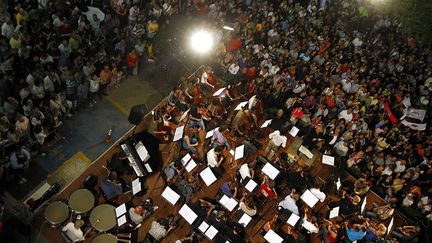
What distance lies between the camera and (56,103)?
45.8 ft

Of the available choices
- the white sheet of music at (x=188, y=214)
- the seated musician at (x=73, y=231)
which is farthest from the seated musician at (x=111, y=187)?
the white sheet of music at (x=188, y=214)

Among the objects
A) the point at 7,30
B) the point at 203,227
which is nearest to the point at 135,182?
the point at 203,227

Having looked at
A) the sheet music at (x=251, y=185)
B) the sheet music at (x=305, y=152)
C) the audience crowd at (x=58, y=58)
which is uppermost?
the audience crowd at (x=58, y=58)

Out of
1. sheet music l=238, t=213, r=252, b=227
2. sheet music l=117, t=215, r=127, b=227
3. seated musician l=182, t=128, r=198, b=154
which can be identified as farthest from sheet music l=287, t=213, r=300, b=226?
sheet music l=117, t=215, r=127, b=227

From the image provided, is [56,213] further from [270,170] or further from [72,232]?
[270,170]

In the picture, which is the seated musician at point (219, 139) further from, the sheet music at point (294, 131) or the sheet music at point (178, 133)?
the sheet music at point (294, 131)

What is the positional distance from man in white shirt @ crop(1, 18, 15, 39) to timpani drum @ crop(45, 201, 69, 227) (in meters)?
6.75

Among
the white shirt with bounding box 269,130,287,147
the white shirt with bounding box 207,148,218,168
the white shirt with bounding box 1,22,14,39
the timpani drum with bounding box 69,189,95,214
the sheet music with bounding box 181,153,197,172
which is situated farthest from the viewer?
the white shirt with bounding box 269,130,287,147

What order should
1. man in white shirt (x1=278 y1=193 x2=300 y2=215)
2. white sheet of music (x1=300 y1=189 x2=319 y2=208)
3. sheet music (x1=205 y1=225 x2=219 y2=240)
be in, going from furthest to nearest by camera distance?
white sheet of music (x1=300 y1=189 x2=319 y2=208), man in white shirt (x1=278 y1=193 x2=300 y2=215), sheet music (x1=205 y1=225 x2=219 y2=240)

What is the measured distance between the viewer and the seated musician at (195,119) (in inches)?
621

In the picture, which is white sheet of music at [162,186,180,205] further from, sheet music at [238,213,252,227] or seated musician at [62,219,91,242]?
seated musician at [62,219,91,242]

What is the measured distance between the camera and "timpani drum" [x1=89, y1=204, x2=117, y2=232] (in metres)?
12.6

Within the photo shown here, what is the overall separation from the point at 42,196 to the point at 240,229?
6.44 meters

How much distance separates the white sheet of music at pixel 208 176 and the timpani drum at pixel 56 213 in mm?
4555
